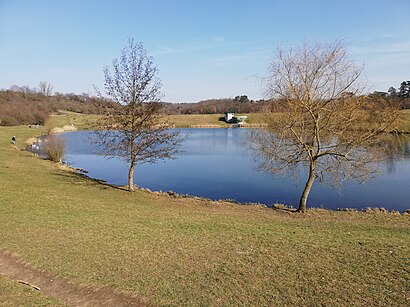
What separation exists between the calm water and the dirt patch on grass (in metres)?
13.5

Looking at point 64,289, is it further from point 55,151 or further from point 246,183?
point 55,151

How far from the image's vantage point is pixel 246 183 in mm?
23531

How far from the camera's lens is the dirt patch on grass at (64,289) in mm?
5871

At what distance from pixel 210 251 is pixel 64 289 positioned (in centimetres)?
353

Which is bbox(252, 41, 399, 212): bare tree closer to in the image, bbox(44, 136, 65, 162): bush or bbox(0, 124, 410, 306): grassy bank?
bbox(0, 124, 410, 306): grassy bank

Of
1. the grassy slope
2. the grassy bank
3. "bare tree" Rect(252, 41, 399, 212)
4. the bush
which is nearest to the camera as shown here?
the grassy slope

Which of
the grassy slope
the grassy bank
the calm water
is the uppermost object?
the grassy slope

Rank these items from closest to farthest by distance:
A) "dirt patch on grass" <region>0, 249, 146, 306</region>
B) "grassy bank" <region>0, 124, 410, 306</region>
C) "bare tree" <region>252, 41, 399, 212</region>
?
1. "dirt patch on grass" <region>0, 249, 146, 306</region>
2. "grassy bank" <region>0, 124, 410, 306</region>
3. "bare tree" <region>252, 41, 399, 212</region>

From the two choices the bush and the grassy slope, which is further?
the bush

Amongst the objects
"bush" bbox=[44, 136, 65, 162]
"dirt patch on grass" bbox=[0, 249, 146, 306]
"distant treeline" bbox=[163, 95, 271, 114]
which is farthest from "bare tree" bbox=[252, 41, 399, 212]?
"bush" bbox=[44, 136, 65, 162]

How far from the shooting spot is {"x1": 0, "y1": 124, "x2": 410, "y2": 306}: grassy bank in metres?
6.17

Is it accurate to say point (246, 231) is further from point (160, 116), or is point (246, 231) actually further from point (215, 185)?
point (215, 185)

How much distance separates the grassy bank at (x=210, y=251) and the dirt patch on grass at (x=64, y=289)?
212mm

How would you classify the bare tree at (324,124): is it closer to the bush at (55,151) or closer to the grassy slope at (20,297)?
the grassy slope at (20,297)
